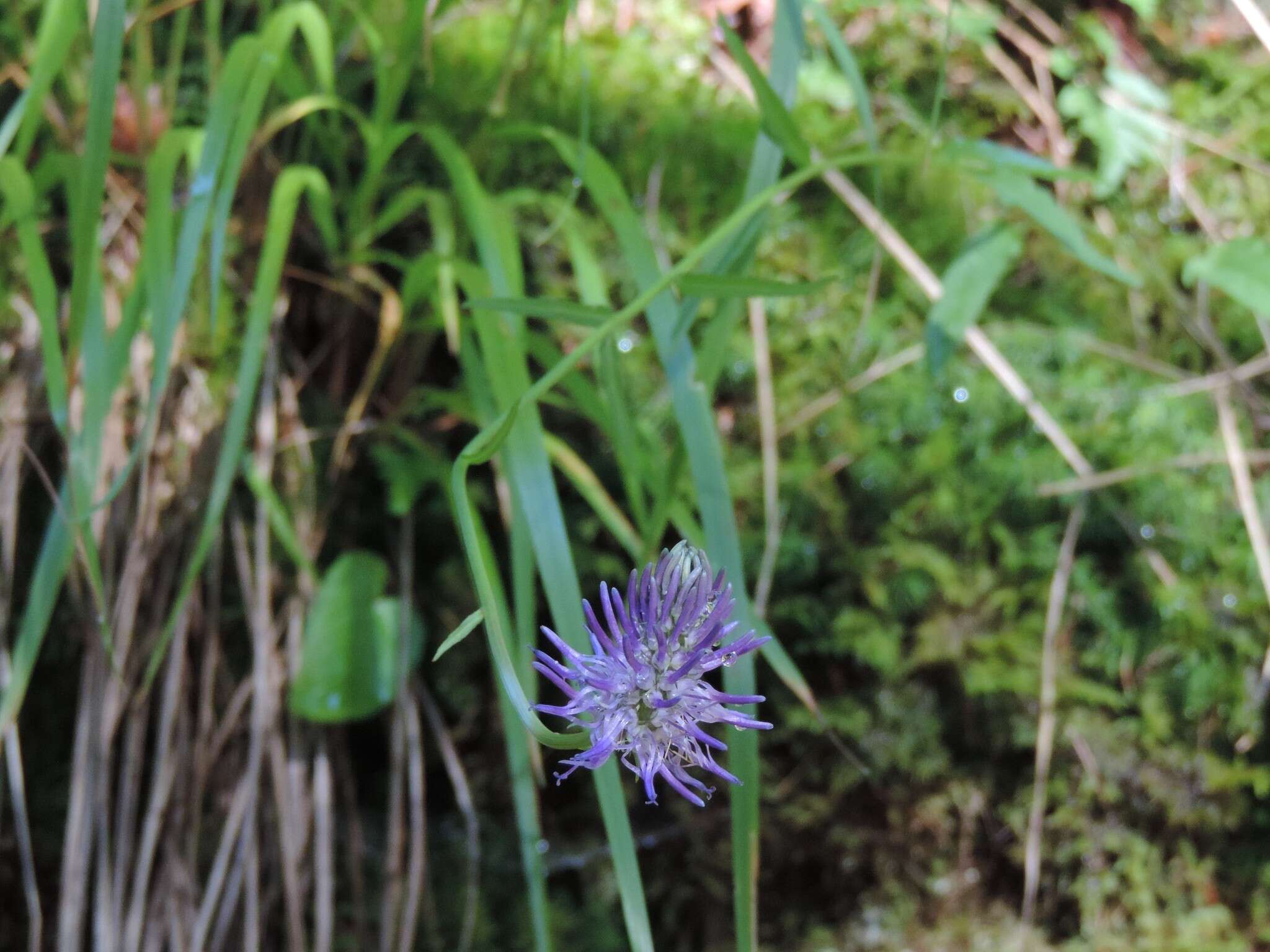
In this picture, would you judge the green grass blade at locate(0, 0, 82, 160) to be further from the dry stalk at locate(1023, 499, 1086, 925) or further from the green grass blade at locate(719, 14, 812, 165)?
the dry stalk at locate(1023, 499, 1086, 925)

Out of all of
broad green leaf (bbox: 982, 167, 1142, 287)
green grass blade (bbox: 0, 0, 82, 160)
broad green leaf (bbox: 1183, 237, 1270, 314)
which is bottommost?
broad green leaf (bbox: 1183, 237, 1270, 314)

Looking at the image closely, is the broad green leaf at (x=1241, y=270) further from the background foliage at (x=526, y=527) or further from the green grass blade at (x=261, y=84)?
the green grass blade at (x=261, y=84)

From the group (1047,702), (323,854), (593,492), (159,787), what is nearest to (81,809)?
(159,787)

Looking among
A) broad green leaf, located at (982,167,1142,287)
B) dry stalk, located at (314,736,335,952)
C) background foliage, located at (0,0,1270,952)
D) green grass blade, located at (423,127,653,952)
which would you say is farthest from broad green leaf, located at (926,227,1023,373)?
dry stalk, located at (314,736,335,952)

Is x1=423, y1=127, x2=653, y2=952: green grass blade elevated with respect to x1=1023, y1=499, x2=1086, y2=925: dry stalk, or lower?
elevated

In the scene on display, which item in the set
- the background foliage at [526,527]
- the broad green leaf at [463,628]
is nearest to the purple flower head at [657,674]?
the broad green leaf at [463,628]

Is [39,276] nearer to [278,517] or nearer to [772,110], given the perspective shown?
[278,517]
